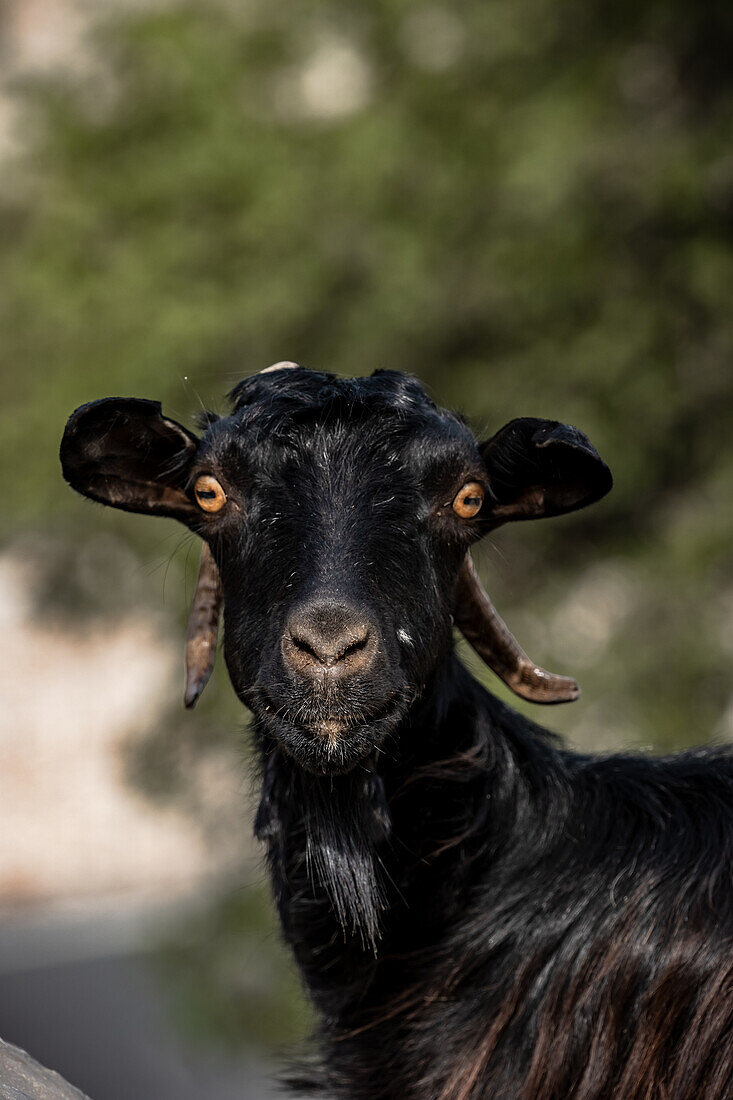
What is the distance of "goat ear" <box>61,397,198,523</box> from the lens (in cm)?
390

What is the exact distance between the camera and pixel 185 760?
1263 centimetres

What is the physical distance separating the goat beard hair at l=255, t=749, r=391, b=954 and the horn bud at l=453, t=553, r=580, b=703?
748 mm

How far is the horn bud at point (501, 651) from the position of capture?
13.8 ft

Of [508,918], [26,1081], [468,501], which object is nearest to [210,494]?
[468,501]

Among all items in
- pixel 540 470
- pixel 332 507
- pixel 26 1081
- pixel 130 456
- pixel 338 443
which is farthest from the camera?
pixel 130 456

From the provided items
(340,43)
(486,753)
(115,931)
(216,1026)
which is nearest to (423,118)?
(340,43)

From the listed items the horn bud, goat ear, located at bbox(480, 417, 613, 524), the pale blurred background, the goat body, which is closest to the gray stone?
the goat body

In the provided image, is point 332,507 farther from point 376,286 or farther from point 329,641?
point 376,286

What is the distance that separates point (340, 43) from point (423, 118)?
1.15 m

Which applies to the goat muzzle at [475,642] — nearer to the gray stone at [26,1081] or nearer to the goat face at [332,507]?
the goat face at [332,507]

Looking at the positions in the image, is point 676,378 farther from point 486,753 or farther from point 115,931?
point 115,931

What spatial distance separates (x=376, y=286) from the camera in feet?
38.1

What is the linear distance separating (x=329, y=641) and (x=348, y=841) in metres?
0.66

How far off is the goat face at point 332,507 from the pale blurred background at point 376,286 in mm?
6820
